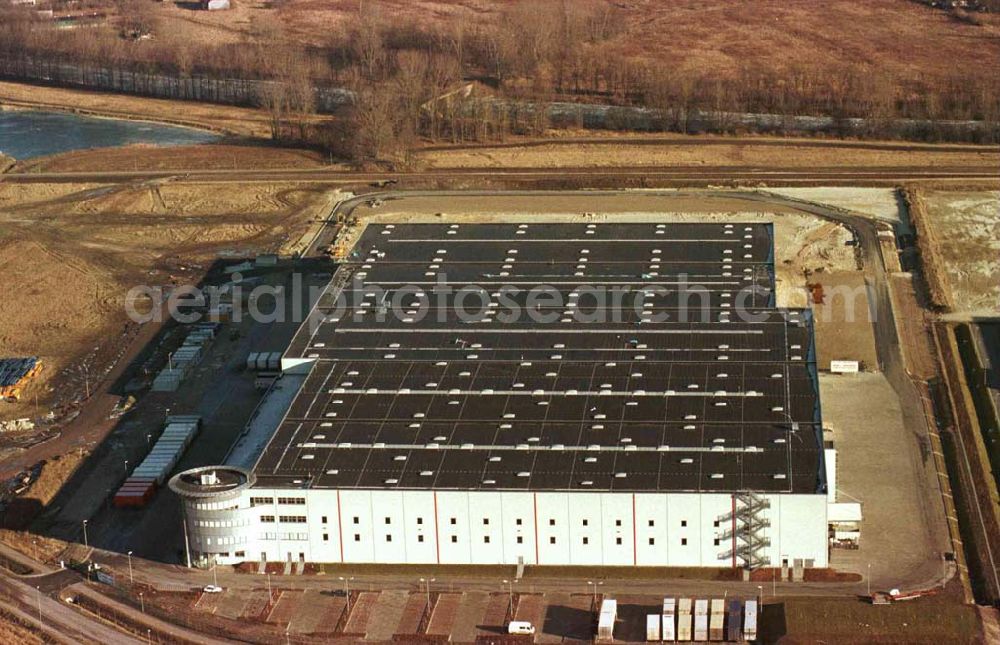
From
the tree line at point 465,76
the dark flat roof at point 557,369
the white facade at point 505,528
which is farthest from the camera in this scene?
the tree line at point 465,76

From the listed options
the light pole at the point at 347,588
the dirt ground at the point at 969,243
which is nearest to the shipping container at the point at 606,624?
the light pole at the point at 347,588

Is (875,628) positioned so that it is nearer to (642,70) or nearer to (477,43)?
(642,70)

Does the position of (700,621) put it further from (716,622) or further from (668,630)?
(668,630)

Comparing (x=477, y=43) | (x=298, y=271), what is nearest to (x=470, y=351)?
(x=298, y=271)

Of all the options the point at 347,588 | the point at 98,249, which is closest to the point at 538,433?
the point at 347,588

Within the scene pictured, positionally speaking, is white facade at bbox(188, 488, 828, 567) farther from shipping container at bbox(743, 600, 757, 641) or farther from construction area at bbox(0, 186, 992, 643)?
shipping container at bbox(743, 600, 757, 641)

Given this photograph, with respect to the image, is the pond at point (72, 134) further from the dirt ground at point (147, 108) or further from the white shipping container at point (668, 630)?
the white shipping container at point (668, 630)
